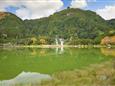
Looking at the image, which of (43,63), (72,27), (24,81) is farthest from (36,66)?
(72,27)

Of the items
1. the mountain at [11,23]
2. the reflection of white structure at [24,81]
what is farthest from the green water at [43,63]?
the mountain at [11,23]

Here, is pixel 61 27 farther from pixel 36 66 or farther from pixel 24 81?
pixel 24 81

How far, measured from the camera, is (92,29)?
11381 cm

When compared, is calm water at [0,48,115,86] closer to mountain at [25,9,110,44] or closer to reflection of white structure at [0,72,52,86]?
reflection of white structure at [0,72,52,86]

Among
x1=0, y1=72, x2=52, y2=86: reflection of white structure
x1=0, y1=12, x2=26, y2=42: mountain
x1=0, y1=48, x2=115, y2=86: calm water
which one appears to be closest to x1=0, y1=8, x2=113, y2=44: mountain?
x1=0, y1=12, x2=26, y2=42: mountain

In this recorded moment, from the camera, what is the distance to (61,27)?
4801 inches

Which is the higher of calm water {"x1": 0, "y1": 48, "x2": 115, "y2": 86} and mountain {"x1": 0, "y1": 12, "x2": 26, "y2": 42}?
mountain {"x1": 0, "y1": 12, "x2": 26, "y2": 42}

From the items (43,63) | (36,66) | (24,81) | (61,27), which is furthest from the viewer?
(61,27)

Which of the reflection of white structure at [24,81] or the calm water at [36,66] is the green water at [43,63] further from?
the reflection of white structure at [24,81]

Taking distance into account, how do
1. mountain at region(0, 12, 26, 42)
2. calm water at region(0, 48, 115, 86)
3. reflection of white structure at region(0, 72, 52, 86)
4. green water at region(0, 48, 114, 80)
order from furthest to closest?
mountain at region(0, 12, 26, 42) → green water at region(0, 48, 114, 80) → calm water at region(0, 48, 115, 86) → reflection of white structure at region(0, 72, 52, 86)

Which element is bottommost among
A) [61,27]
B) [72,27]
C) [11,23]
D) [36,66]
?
[36,66]

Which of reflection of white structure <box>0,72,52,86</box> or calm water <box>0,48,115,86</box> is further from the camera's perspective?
calm water <box>0,48,115,86</box>

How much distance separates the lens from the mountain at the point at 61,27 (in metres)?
103

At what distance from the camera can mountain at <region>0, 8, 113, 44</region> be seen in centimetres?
10314
